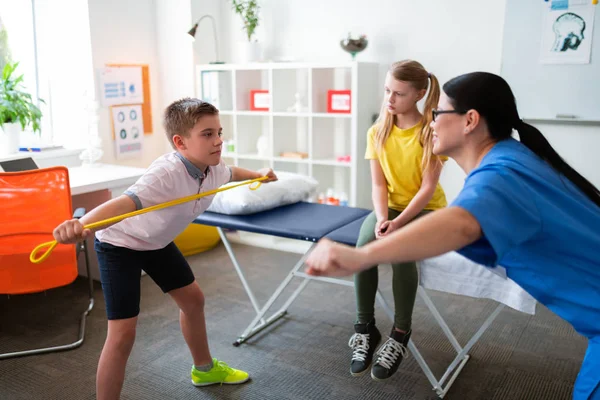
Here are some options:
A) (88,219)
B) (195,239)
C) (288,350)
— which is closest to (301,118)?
(195,239)

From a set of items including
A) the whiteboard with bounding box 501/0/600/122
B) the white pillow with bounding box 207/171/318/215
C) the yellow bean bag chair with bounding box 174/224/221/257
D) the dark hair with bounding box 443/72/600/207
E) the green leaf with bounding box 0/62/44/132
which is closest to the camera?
the dark hair with bounding box 443/72/600/207

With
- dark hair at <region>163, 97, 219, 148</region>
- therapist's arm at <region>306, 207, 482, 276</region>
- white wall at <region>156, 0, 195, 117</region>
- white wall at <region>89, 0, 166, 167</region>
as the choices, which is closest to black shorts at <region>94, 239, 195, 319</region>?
dark hair at <region>163, 97, 219, 148</region>

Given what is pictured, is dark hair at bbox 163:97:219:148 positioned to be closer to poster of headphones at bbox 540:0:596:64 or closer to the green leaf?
the green leaf

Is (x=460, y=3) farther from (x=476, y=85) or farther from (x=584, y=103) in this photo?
(x=476, y=85)

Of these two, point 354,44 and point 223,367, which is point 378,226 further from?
point 354,44

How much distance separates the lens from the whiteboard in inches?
129

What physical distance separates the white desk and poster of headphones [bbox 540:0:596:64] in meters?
2.50

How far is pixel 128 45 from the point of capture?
13.8 feet

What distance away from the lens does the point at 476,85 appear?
129 centimetres

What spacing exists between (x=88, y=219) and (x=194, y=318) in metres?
0.74

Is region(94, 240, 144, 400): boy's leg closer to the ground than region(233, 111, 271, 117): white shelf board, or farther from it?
closer to the ground

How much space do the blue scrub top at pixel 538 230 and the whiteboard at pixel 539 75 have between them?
7.81 ft

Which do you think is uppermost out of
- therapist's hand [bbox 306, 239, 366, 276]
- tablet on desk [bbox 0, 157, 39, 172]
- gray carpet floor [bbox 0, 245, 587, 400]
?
therapist's hand [bbox 306, 239, 366, 276]

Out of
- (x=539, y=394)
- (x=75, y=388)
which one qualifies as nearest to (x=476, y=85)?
(x=539, y=394)
